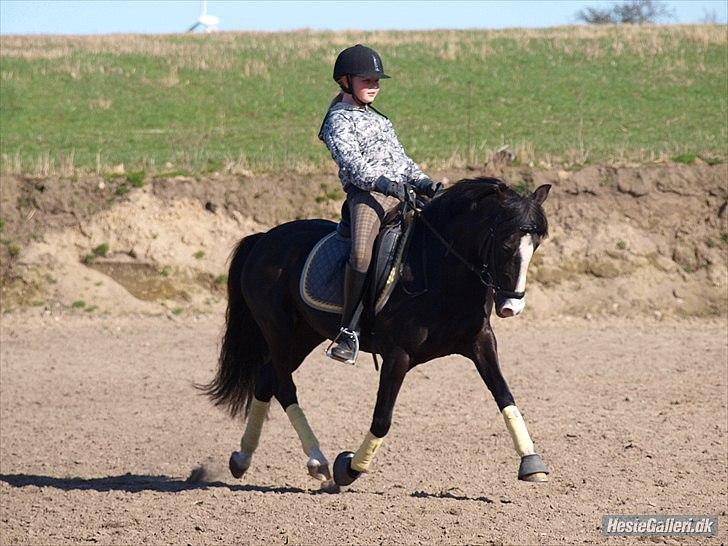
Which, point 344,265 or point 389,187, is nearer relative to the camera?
point 389,187

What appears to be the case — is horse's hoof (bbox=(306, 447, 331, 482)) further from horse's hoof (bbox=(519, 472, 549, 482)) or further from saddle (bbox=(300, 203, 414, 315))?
horse's hoof (bbox=(519, 472, 549, 482))

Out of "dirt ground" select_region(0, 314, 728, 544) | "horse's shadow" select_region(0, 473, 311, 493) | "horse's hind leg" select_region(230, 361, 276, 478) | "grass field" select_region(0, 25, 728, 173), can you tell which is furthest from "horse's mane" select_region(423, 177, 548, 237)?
"grass field" select_region(0, 25, 728, 173)

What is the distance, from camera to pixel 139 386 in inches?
472

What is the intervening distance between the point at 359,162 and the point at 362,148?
0.21 metres

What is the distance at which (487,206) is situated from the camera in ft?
23.4

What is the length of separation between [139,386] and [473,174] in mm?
6467

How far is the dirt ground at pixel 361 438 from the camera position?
704 centimetres

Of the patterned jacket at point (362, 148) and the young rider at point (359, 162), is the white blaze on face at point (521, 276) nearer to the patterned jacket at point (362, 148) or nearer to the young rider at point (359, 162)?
the young rider at point (359, 162)

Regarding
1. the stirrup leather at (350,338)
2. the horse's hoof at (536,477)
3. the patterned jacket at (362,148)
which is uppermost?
the patterned jacket at (362,148)

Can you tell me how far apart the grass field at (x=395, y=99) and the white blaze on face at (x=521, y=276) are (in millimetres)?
10388

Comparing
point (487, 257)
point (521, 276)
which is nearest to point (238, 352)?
point (487, 257)

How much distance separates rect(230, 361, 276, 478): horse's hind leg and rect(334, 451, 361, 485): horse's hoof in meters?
1.09

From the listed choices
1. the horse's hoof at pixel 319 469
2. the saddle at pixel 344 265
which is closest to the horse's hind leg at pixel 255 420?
the horse's hoof at pixel 319 469

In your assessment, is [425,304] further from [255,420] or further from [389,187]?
[255,420]
